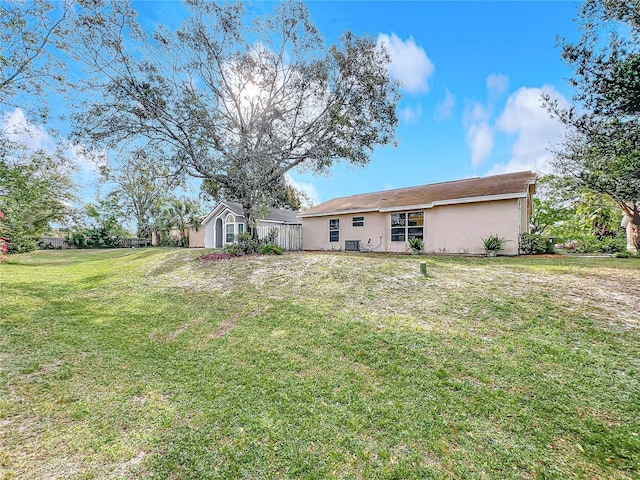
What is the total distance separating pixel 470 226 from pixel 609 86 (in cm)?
691

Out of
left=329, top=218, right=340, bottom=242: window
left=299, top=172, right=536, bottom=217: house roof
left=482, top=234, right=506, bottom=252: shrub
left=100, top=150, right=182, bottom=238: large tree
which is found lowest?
left=482, top=234, right=506, bottom=252: shrub

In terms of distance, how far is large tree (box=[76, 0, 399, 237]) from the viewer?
11.1 m

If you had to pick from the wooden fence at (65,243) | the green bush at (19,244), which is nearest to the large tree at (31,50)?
the green bush at (19,244)

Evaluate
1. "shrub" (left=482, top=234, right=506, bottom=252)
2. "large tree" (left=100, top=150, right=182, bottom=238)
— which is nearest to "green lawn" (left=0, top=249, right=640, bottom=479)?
"shrub" (left=482, top=234, right=506, bottom=252)

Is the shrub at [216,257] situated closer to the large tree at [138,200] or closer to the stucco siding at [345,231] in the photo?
the stucco siding at [345,231]

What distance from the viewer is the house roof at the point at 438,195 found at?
39.4 feet

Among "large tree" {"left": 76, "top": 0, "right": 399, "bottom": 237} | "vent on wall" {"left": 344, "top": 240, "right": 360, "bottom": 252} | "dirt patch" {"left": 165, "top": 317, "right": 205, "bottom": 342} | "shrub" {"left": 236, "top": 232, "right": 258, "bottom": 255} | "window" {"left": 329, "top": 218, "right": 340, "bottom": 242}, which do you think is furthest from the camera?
"window" {"left": 329, "top": 218, "right": 340, "bottom": 242}

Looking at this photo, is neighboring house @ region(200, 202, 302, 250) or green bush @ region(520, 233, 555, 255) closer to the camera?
green bush @ region(520, 233, 555, 255)

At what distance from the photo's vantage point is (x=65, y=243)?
27.0m

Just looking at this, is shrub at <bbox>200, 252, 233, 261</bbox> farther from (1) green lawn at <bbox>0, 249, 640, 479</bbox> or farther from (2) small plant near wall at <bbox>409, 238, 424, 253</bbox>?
(2) small plant near wall at <bbox>409, 238, 424, 253</bbox>

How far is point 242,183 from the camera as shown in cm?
1220

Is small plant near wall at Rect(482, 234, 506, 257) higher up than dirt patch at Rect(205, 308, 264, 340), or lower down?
higher up

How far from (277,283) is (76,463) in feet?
19.6

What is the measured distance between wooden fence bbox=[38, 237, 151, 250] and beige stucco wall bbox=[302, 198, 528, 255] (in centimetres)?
2390
